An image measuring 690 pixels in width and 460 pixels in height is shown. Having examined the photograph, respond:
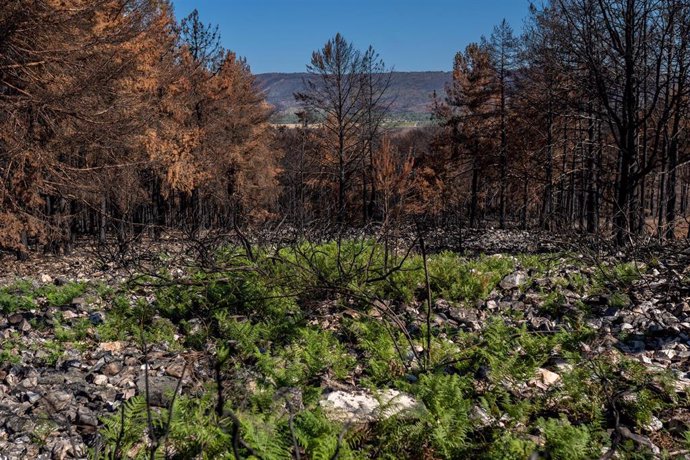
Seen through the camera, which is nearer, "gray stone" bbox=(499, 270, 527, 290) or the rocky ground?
the rocky ground

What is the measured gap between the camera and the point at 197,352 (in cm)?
466

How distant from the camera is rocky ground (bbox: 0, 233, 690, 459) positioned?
3.27m

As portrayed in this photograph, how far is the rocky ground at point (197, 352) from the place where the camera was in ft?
10.7

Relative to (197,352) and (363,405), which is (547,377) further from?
(197,352)

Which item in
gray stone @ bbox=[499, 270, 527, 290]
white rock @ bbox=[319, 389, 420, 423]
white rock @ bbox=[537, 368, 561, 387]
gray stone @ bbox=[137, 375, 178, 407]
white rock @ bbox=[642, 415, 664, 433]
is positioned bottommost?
gray stone @ bbox=[137, 375, 178, 407]

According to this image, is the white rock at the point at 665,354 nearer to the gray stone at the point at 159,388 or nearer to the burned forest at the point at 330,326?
the burned forest at the point at 330,326

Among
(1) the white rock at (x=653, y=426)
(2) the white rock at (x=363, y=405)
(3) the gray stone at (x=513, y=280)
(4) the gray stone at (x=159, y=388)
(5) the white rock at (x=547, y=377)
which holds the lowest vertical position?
(4) the gray stone at (x=159, y=388)

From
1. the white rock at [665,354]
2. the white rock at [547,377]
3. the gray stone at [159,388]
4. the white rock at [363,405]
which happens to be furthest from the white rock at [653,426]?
the gray stone at [159,388]

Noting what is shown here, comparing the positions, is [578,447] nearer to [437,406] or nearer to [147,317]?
[437,406]

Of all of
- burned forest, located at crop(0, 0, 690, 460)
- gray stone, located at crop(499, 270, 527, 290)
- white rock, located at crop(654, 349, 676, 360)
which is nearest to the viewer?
burned forest, located at crop(0, 0, 690, 460)

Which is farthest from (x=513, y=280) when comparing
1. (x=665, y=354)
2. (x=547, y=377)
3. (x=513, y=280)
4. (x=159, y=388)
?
(x=159, y=388)

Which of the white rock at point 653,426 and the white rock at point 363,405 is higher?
the white rock at point 363,405

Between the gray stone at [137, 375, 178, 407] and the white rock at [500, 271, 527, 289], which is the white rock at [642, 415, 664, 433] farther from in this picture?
the white rock at [500, 271, 527, 289]

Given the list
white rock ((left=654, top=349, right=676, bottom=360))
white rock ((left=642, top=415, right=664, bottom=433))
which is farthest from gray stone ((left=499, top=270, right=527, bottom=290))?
white rock ((left=642, top=415, right=664, bottom=433))
